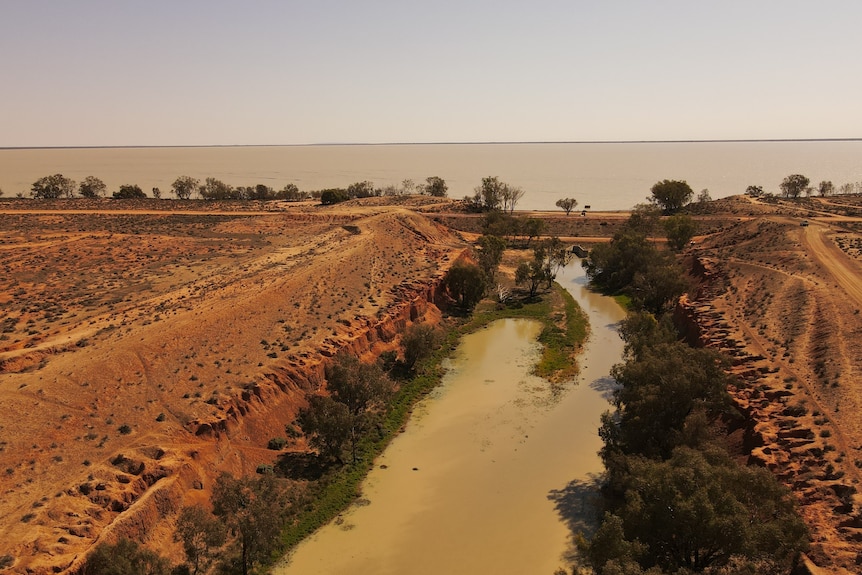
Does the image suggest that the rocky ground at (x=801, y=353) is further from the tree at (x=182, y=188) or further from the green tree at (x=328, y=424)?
the tree at (x=182, y=188)

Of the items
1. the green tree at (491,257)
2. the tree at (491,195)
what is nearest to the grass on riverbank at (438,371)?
the green tree at (491,257)

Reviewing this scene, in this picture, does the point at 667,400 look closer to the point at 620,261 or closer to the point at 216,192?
the point at 620,261

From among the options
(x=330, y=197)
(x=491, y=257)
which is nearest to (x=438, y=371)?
(x=491, y=257)

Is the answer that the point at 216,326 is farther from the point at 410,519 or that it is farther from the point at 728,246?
the point at 728,246

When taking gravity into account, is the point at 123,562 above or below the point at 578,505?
above

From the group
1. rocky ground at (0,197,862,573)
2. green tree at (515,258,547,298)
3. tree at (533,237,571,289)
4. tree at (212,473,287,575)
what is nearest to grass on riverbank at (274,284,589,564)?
green tree at (515,258,547,298)

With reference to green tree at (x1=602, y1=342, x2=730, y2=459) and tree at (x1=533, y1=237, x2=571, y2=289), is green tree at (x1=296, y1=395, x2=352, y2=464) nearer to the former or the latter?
green tree at (x1=602, y1=342, x2=730, y2=459)
